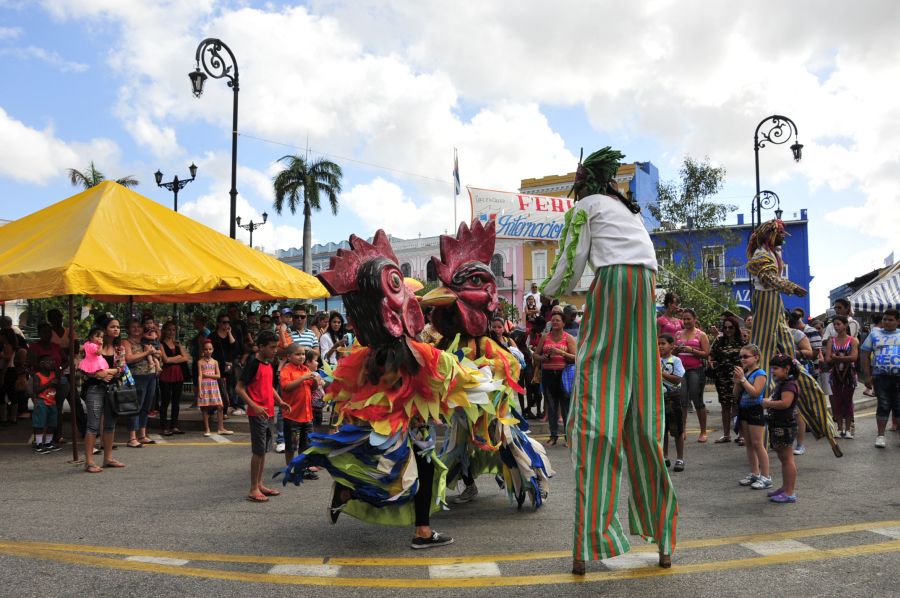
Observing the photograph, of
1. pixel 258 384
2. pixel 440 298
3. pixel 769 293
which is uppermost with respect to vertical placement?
pixel 769 293

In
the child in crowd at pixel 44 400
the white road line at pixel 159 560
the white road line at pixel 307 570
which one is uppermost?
the child in crowd at pixel 44 400

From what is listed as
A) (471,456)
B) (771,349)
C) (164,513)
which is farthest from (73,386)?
(771,349)

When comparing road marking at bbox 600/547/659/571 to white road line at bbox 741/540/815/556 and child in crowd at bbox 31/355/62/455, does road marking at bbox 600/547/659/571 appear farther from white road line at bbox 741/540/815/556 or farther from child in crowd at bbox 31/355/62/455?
child in crowd at bbox 31/355/62/455

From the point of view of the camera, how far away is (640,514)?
405 centimetres

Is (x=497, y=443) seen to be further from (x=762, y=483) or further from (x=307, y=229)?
(x=307, y=229)

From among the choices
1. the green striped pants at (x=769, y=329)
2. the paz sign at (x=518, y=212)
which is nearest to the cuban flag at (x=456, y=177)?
the paz sign at (x=518, y=212)

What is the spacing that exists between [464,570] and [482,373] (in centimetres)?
147

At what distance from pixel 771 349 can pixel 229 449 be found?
6.46m

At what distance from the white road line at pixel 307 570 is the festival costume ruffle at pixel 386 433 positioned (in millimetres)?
522

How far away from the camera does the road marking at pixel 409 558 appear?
433 centimetres

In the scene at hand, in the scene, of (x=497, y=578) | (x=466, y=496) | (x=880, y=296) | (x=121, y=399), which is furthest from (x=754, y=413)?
(x=880, y=296)

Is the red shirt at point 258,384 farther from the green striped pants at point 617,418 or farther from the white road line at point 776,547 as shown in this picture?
the white road line at point 776,547

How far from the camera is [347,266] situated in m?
4.92

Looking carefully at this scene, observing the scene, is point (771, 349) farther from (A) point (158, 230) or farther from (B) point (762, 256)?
(A) point (158, 230)
